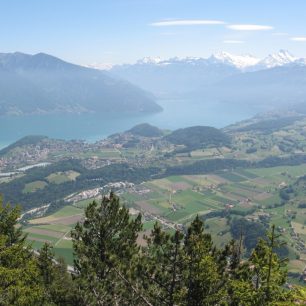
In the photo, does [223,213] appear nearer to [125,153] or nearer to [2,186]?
[2,186]

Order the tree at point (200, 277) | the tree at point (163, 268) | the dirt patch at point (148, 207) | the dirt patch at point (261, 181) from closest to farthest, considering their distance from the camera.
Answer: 1. the tree at point (200, 277)
2. the tree at point (163, 268)
3. the dirt patch at point (148, 207)
4. the dirt patch at point (261, 181)

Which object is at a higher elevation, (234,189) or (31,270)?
(31,270)

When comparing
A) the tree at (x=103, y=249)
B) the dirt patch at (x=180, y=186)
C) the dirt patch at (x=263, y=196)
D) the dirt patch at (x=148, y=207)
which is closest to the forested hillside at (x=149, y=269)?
the tree at (x=103, y=249)

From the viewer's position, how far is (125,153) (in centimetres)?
19888

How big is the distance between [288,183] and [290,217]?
4157 cm

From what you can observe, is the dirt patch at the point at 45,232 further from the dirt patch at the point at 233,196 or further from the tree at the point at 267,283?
the tree at the point at 267,283

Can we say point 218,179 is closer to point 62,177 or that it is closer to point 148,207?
point 148,207

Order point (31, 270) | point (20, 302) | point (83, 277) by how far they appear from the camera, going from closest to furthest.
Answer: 1. point (20, 302)
2. point (31, 270)
3. point (83, 277)

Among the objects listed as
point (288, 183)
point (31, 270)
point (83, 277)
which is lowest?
point (288, 183)

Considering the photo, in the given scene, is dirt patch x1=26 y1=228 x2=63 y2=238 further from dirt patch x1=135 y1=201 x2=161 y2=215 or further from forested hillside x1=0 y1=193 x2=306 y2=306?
forested hillside x1=0 y1=193 x2=306 y2=306

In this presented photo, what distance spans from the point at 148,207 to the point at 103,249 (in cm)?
9600

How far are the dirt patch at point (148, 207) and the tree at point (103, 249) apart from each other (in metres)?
91.1

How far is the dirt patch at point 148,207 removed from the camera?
114 m

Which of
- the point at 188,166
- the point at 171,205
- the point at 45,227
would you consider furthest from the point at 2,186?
the point at 188,166
